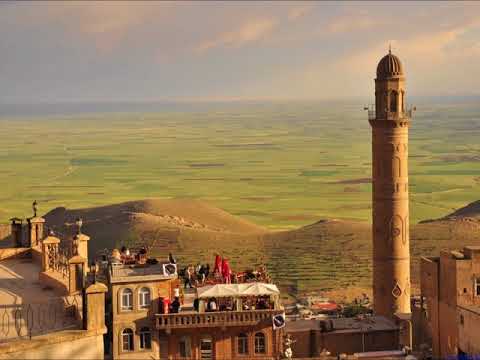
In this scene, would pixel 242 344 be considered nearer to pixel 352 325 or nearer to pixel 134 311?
pixel 134 311

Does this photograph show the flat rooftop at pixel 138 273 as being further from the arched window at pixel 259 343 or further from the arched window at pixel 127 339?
the arched window at pixel 259 343

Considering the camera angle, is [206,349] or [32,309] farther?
[206,349]

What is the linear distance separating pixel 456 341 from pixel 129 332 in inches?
568

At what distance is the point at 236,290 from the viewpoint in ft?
109

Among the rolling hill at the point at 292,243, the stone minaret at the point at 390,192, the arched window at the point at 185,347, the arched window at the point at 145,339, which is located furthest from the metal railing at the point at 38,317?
the rolling hill at the point at 292,243

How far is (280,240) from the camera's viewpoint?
87125mm

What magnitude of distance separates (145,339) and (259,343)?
354cm

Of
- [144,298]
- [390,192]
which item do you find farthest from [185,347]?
[390,192]

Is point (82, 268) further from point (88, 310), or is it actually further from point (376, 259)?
point (376, 259)

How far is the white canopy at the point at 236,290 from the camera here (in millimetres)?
32906

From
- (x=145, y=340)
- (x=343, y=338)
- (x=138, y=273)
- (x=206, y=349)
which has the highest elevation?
(x=138, y=273)

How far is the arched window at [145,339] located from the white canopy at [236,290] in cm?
197

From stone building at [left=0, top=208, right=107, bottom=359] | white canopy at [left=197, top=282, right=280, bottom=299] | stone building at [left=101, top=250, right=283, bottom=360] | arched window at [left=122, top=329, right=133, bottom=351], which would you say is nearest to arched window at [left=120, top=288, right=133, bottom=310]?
stone building at [left=101, top=250, right=283, bottom=360]

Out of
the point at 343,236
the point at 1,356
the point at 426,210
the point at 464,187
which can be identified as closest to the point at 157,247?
the point at 343,236
